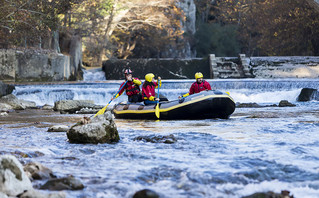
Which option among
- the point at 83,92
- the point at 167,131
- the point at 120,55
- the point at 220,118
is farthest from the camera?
the point at 120,55

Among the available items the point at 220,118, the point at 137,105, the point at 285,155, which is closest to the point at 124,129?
the point at 137,105

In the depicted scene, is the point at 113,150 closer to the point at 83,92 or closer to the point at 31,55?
the point at 83,92

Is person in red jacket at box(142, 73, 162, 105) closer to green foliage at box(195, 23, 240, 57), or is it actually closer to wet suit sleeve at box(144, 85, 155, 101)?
wet suit sleeve at box(144, 85, 155, 101)

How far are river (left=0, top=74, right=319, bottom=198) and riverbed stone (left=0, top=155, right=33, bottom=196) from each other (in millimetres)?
476

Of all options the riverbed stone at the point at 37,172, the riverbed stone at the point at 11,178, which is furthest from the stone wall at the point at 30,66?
the riverbed stone at the point at 11,178

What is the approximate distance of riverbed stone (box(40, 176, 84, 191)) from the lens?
5070mm

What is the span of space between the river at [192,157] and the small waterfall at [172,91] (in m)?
8.42

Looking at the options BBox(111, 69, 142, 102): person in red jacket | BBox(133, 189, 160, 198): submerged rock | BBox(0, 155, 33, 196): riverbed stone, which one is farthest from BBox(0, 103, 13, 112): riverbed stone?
BBox(133, 189, 160, 198): submerged rock

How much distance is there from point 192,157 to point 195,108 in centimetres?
469

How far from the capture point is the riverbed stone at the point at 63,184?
16.6 ft

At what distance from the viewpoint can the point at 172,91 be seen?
19969 millimetres

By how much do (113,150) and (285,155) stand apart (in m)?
2.53

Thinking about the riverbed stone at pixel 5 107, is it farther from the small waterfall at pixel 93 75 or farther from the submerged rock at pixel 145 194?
the small waterfall at pixel 93 75

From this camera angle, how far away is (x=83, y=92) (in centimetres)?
1970
